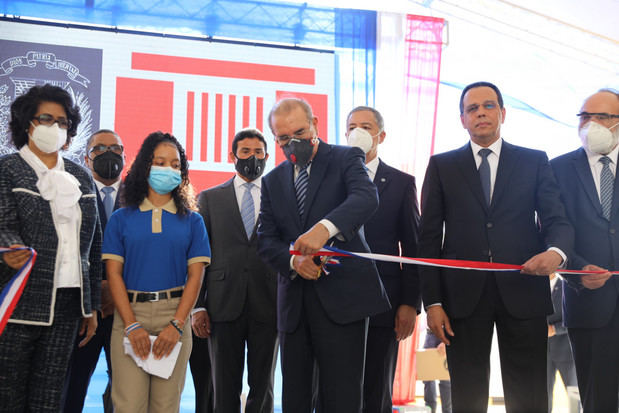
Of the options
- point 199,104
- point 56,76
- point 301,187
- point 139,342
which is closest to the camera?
→ point 301,187

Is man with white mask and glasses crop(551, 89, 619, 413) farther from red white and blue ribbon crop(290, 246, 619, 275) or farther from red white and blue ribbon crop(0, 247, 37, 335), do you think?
red white and blue ribbon crop(0, 247, 37, 335)

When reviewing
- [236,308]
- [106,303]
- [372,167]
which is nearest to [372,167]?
[372,167]

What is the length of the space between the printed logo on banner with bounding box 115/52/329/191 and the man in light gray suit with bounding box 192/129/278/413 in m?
1.96

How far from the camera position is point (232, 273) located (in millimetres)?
3215

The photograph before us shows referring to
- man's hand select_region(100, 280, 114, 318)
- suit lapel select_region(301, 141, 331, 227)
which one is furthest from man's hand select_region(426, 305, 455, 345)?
man's hand select_region(100, 280, 114, 318)

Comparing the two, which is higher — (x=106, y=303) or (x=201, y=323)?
(x=106, y=303)

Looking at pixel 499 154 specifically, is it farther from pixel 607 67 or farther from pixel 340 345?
pixel 607 67

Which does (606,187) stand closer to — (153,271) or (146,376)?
(153,271)

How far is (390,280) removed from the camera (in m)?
3.10

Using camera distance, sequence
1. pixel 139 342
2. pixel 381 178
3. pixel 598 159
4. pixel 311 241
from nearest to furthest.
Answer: pixel 311 241
pixel 139 342
pixel 598 159
pixel 381 178

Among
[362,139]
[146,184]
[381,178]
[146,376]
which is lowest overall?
[146,376]

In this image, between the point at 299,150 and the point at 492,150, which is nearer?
the point at 299,150

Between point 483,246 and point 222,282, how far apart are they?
1.45 m

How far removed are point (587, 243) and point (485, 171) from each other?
620 mm
